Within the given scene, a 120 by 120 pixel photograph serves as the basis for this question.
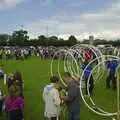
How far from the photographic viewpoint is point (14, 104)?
1092 centimetres

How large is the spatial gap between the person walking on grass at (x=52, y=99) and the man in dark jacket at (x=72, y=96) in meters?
0.31

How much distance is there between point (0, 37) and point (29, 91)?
381ft

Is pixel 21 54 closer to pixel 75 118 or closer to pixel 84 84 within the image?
pixel 84 84

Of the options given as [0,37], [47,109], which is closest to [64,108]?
[47,109]

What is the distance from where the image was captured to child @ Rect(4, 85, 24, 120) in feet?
35.0

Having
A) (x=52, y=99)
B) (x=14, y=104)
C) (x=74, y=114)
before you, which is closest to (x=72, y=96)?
(x=52, y=99)

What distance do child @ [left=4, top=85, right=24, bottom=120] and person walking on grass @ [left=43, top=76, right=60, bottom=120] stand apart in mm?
725

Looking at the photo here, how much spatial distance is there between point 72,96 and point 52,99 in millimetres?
527

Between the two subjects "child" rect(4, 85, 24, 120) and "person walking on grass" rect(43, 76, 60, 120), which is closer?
"child" rect(4, 85, 24, 120)

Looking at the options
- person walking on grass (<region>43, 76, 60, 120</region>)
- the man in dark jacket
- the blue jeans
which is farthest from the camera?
the blue jeans

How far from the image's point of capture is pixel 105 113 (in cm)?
1559

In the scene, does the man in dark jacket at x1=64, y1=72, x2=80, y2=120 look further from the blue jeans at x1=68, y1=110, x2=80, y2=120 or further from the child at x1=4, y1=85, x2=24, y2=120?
the child at x1=4, y1=85, x2=24, y2=120

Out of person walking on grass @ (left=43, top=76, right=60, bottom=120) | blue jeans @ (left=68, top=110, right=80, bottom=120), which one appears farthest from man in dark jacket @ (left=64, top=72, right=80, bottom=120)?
person walking on grass @ (left=43, top=76, right=60, bottom=120)

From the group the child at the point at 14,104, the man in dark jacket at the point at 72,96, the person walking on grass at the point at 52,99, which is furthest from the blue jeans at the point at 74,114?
the child at the point at 14,104
